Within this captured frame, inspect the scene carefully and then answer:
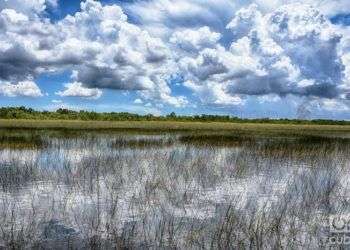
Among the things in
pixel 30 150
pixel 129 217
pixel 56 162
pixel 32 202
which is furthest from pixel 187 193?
pixel 30 150

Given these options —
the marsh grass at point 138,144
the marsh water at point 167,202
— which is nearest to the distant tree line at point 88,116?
the marsh grass at point 138,144

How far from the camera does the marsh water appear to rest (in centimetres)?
946

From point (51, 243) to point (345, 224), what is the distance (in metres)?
6.30

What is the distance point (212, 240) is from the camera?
938 centimetres

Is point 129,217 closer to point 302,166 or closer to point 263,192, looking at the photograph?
point 263,192

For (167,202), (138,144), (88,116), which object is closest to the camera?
(167,202)

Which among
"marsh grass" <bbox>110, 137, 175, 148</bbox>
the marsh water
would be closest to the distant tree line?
"marsh grass" <bbox>110, 137, 175, 148</bbox>

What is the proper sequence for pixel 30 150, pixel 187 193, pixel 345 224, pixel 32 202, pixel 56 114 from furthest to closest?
pixel 56 114
pixel 30 150
pixel 187 193
pixel 32 202
pixel 345 224

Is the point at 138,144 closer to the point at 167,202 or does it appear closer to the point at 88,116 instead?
the point at 167,202

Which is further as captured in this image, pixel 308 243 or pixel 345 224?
pixel 345 224

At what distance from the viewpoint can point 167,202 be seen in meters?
12.8

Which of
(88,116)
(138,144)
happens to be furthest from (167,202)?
(88,116)

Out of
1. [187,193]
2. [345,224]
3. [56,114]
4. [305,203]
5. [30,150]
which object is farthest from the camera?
[56,114]

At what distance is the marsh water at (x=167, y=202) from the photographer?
9461 millimetres
